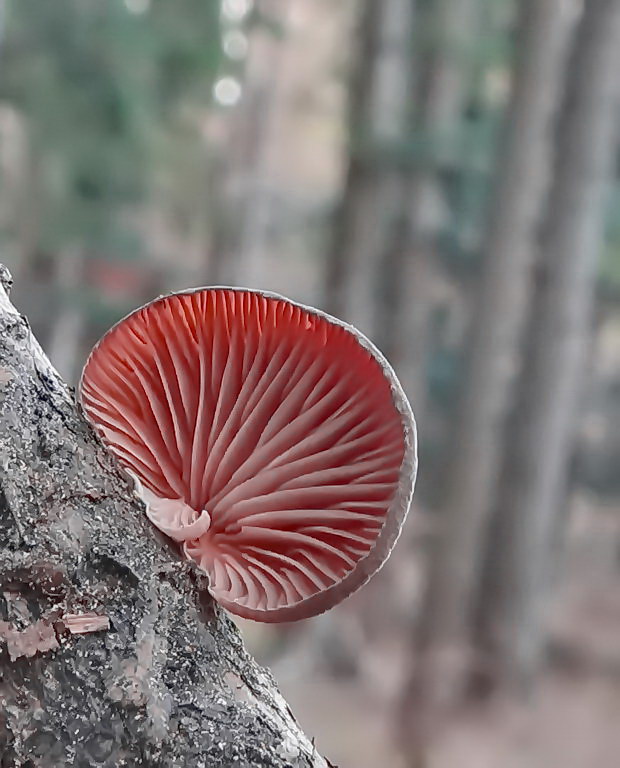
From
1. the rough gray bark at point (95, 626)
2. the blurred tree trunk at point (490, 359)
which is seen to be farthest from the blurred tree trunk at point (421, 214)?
the rough gray bark at point (95, 626)

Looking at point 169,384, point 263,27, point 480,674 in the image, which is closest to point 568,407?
point 480,674

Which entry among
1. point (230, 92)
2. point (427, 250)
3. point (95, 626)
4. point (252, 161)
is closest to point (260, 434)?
point (95, 626)

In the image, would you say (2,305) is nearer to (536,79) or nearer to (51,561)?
(51,561)

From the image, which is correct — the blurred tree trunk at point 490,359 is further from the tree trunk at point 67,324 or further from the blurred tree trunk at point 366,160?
the tree trunk at point 67,324

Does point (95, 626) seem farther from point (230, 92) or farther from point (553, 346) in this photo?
point (230, 92)

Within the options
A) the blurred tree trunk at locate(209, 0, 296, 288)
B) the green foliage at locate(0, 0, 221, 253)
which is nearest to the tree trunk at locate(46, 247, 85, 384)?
the green foliage at locate(0, 0, 221, 253)

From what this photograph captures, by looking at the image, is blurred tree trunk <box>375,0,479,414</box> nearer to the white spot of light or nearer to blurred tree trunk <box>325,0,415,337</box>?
blurred tree trunk <box>325,0,415,337</box>
